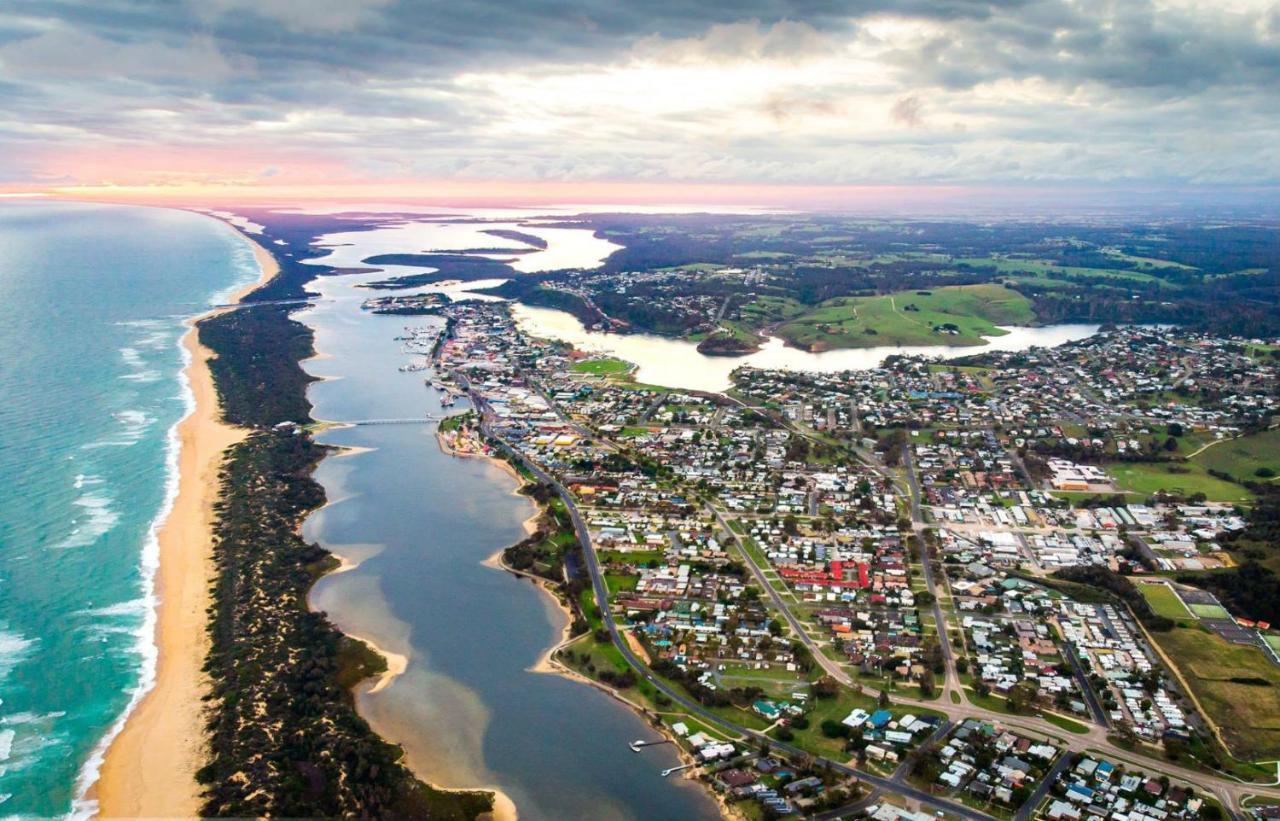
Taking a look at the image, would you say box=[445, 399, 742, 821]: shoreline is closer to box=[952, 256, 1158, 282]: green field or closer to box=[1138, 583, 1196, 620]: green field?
box=[1138, 583, 1196, 620]: green field

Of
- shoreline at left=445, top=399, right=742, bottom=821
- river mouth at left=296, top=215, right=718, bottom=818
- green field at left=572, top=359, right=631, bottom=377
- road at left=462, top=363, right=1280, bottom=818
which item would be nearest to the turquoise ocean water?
river mouth at left=296, top=215, right=718, bottom=818

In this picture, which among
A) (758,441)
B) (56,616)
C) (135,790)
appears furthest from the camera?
(758,441)

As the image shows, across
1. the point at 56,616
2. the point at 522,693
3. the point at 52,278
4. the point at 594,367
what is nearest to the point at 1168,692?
the point at 522,693

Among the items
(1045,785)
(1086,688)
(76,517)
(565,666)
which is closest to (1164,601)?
(1086,688)

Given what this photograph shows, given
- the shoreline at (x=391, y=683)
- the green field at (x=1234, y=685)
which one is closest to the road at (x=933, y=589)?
the green field at (x=1234, y=685)

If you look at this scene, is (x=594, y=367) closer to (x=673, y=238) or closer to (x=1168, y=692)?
(x=1168, y=692)

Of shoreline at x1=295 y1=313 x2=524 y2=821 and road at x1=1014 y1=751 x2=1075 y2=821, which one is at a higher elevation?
road at x1=1014 y1=751 x2=1075 y2=821

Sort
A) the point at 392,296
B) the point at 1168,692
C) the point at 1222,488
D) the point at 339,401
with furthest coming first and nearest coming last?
the point at 392,296 < the point at 339,401 < the point at 1222,488 < the point at 1168,692
